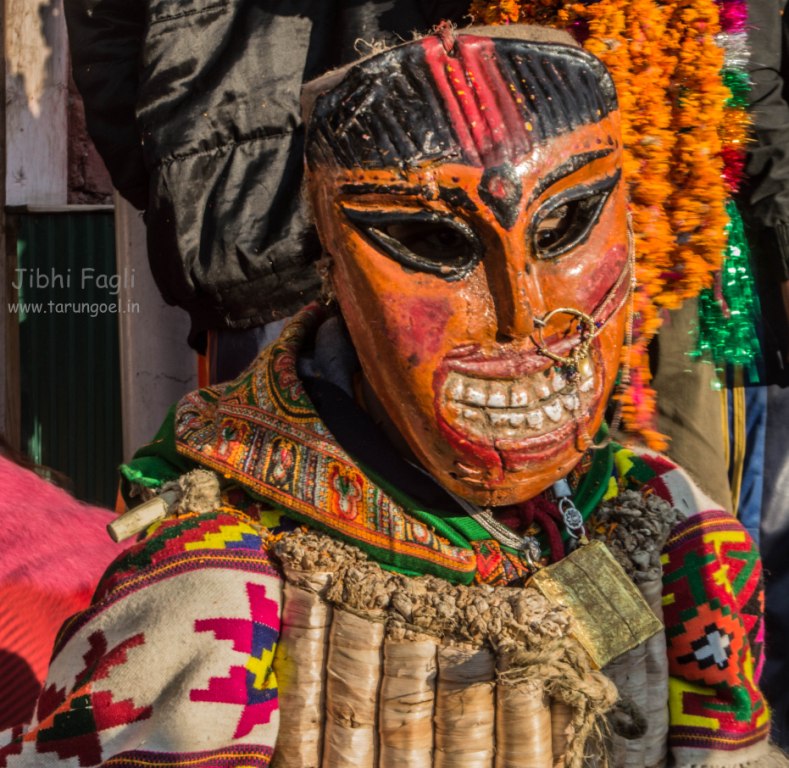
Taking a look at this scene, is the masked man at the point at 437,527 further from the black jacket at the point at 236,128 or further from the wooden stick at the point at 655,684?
the black jacket at the point at 236,128

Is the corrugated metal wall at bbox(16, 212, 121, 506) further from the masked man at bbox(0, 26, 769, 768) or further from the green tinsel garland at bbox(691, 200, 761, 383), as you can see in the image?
the masked man at bbox(0, 26, 769, 768)

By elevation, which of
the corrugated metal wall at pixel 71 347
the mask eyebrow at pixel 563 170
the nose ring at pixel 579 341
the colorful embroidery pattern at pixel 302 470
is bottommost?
the corrugated metal wall at pixel 71 347

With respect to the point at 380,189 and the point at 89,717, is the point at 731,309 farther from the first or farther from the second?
the point at 89,717

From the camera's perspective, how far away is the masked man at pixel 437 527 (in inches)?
59.9

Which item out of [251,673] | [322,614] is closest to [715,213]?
[322,614]

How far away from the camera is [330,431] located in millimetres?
1706

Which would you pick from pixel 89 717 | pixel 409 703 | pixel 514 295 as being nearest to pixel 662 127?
pixel 514 295

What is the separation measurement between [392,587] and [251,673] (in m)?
0.24

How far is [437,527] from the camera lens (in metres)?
1.66

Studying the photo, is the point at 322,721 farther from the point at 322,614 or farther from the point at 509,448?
the point at 509,448

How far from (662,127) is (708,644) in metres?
1.02

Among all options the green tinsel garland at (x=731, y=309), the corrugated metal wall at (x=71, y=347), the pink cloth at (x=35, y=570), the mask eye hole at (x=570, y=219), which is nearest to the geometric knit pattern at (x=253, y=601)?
the mask eye hole at (x=570, y=219)

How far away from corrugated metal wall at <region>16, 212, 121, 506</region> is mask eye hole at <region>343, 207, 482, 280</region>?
322 centimetres

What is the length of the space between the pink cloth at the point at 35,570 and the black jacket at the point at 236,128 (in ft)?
2.13
